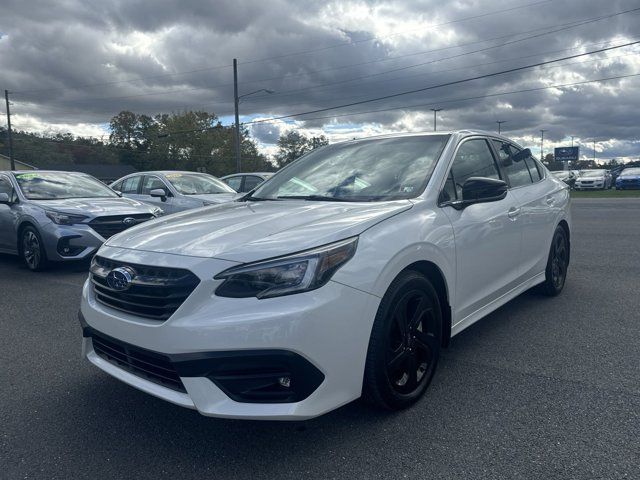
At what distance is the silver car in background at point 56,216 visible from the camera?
Result: 273 inches

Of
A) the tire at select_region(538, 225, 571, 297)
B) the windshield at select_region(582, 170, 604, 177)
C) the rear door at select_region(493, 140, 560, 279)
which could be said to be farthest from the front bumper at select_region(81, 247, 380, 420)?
the windshield at select_region(582, 170, 604, 177)

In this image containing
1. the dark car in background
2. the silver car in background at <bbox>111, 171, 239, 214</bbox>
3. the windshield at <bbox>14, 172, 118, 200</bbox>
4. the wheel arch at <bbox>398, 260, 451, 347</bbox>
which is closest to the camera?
the wheel arch at <bbox>398, 260, 451, 347</bbox>

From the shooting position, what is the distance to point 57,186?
7957 mm

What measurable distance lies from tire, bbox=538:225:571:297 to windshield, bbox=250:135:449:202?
82.7 inches

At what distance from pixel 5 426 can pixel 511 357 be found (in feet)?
10.6

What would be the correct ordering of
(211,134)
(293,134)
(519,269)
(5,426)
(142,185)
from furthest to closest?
(293,134), (211,134), (142,185), (519,269), (5,426)

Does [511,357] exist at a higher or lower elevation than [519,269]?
lower

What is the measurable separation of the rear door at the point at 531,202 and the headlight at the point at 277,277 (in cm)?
247

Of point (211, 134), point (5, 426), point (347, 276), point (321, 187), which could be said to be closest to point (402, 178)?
point (321, 187)

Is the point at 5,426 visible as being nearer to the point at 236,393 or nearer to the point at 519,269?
the point at 236,393

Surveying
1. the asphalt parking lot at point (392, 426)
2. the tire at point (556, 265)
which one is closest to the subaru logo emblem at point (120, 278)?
the asphalt parking lot at point (392, 426)

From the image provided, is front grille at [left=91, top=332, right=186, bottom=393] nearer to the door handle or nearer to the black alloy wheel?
the door handle

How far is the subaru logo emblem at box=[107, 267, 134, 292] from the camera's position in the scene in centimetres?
253

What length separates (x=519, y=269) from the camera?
415 centimetres
